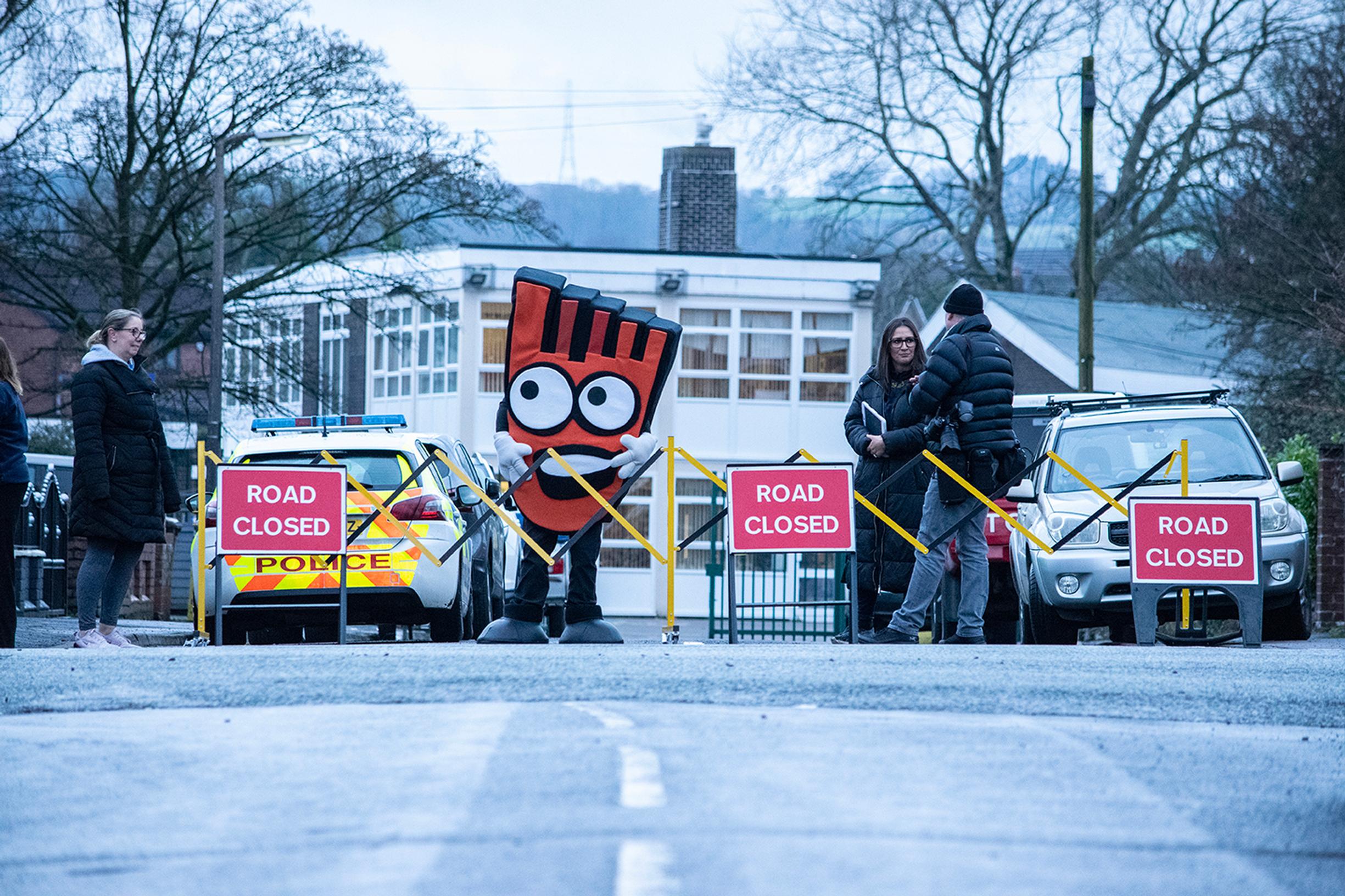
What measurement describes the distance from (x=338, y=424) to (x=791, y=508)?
4664mm

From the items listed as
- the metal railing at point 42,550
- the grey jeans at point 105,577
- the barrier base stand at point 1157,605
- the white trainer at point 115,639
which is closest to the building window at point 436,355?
the metal railing at point 42,550

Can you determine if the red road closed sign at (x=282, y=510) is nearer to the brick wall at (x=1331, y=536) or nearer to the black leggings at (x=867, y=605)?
the black leggings at (x=867, y=605)

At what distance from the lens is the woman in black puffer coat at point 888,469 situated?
12172 mm

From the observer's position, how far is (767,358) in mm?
42562

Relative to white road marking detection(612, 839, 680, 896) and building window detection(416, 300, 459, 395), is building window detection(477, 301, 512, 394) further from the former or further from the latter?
white road marking detection(612, 839, 680, 896)

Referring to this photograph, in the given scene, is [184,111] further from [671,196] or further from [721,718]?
[721,718]

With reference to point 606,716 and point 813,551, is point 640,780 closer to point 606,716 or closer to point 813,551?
point 606,716

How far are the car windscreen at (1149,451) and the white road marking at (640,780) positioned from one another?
8768 millimetres

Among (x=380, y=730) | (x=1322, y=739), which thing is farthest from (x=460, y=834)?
(x=1322, y=739)

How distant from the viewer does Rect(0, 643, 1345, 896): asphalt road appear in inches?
175

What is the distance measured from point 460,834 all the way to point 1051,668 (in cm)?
478

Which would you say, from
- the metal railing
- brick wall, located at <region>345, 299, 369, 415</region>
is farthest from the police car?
brick wall, located at <region>345, 299, 369, 415</region>

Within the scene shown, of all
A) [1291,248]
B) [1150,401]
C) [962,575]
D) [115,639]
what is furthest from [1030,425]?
[1291,248]

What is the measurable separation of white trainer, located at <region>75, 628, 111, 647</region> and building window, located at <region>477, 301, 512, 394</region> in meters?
30.2
